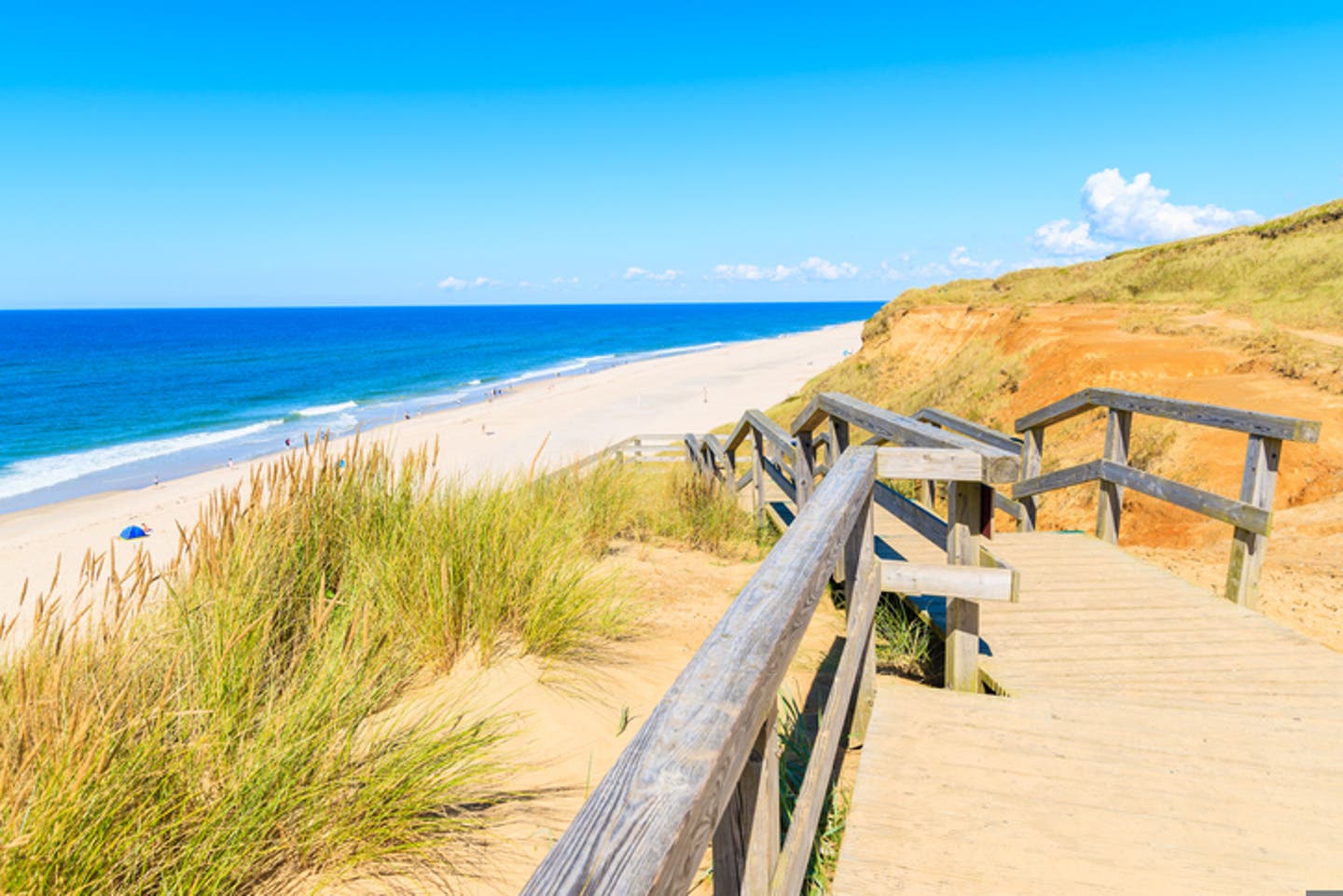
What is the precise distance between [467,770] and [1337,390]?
A: 10.7m

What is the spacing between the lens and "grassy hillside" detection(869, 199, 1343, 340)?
18.0m

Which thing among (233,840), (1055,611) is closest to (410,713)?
(233,840)

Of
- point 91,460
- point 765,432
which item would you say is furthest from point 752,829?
point 91,460

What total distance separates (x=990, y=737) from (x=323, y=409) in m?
42.0

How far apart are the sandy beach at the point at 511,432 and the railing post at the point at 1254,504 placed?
4.40 m

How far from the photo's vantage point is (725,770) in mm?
1231

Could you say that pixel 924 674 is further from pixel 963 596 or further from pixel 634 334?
pixel 634 334

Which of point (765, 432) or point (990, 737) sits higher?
point (765, 432)

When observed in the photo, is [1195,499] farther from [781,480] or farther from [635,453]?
[635,453]

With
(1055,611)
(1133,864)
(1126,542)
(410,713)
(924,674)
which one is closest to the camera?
(1133,864)

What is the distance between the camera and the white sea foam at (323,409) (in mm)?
38875

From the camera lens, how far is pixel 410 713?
312 centimetres

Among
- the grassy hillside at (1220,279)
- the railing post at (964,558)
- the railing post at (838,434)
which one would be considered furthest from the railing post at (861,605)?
the grassy hillside at (1220,279)

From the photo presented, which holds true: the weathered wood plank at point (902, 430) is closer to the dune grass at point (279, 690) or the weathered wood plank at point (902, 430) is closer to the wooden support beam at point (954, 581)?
the wooden support beam at point (954, 581)
